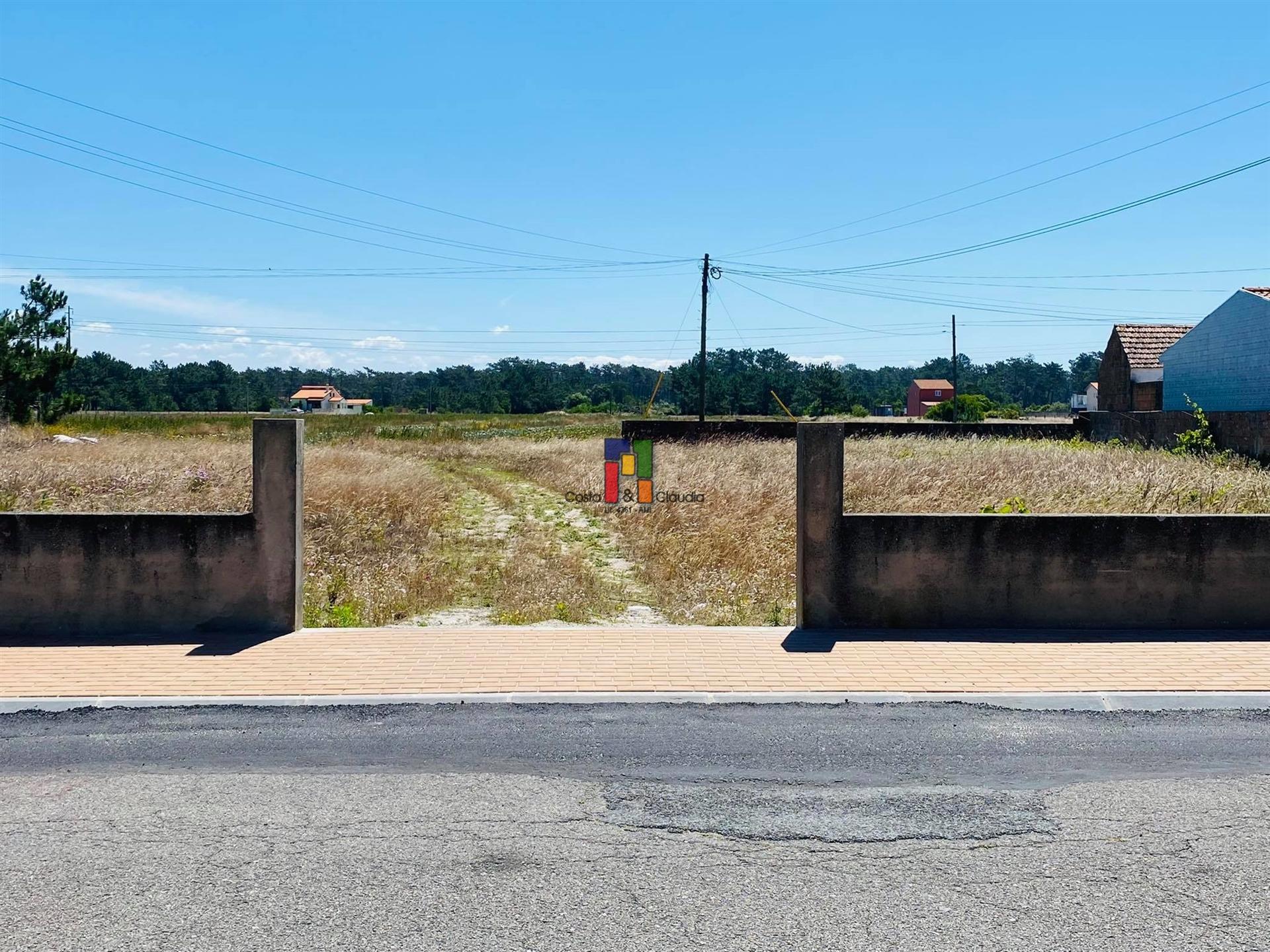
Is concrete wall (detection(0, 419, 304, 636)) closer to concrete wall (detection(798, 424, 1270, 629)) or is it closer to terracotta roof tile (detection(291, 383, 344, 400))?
concrete wall (detection(798, 424, 1270, 629))

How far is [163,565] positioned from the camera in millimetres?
8766

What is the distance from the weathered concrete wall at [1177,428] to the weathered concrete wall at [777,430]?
1.15 meters

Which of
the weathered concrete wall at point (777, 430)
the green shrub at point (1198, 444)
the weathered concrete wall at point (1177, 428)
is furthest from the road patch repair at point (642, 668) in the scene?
the weathered concrete wall at point (777, 430)

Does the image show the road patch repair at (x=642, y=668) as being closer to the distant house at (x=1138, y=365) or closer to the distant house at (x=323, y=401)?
the distant house at (x=1138, y=365)

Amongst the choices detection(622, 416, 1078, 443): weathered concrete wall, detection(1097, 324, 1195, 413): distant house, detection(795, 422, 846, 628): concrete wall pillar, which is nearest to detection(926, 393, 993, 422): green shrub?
detection(1097, 324, 1195, 413): distant house

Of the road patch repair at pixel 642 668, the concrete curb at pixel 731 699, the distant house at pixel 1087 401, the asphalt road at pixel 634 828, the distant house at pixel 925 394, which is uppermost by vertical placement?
the distant house at pixel 925 394

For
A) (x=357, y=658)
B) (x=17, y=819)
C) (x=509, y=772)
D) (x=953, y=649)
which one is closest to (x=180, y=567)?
(x=357, y=658)

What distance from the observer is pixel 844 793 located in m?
5.29

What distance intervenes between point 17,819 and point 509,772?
2444 millimetres

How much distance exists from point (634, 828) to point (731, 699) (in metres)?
2.29

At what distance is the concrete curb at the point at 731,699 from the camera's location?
688cm

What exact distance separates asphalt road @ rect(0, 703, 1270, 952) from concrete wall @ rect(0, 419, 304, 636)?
7.33 ft

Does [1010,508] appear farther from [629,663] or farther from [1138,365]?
[1138,365]

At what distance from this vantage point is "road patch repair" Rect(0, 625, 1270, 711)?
7.04 m
